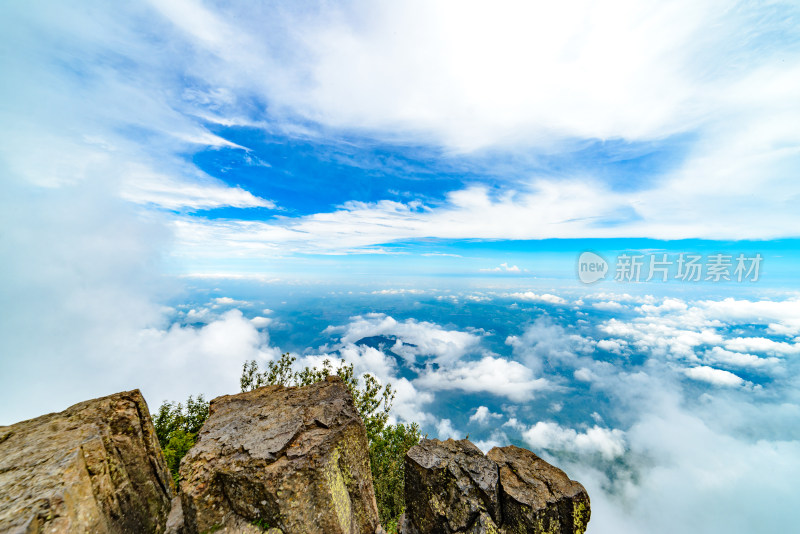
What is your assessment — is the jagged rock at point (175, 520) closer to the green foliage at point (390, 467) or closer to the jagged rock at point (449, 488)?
the jagged rock at point (449, 488)

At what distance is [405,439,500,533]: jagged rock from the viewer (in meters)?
13.4

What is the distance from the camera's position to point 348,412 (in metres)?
12.8

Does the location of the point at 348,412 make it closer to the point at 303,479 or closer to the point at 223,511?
the point at 303,479

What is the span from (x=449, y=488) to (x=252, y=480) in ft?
31.1

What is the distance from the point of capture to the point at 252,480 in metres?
9.70

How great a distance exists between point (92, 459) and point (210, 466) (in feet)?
10.8

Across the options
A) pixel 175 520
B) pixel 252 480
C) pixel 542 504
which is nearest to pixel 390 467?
pixel 542 504

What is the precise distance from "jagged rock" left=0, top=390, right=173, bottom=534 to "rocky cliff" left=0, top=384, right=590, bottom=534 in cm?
3

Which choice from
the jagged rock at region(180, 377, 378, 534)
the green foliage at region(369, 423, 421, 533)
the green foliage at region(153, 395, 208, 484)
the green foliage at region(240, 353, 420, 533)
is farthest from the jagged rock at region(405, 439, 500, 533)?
the green foliage at region(153, 395, 208, 484)

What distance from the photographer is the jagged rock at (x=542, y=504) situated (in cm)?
1286

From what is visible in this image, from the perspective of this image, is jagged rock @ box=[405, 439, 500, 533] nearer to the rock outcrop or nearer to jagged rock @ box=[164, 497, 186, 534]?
Answer: the rock outcrop

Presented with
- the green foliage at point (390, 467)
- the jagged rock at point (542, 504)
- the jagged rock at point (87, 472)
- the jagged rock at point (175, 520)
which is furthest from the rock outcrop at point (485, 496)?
the green foliage at point (390, 467)

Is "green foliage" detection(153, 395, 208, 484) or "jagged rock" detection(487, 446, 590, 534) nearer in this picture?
"jagged rock" detection(487, 446, 590, 534)

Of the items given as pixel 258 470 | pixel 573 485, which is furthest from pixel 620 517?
pixel 258 470
